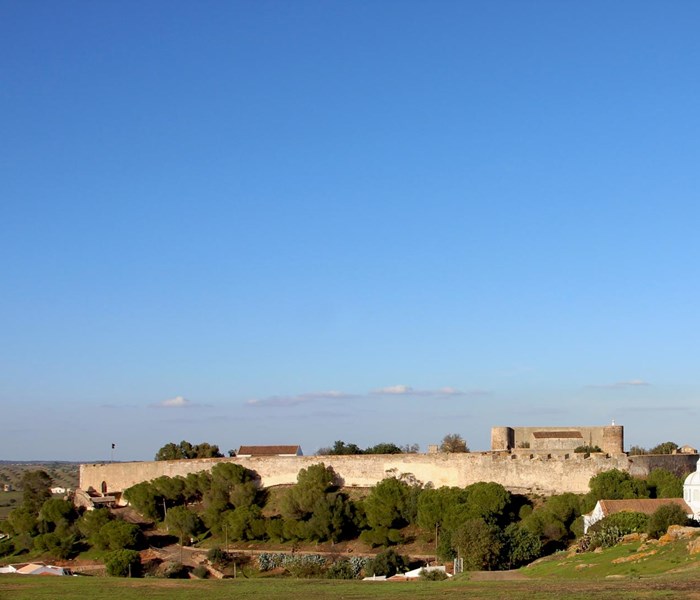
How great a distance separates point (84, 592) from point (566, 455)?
29523 mm

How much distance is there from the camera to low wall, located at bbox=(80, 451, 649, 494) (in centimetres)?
4834

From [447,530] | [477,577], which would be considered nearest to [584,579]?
[477,577]

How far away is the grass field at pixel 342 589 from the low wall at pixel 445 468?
21.4 m

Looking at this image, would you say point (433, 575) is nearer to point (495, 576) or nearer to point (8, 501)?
point (495, 576)

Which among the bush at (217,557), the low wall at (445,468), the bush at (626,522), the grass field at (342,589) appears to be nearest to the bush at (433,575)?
the grass field at (342,589)

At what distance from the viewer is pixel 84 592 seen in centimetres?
2642

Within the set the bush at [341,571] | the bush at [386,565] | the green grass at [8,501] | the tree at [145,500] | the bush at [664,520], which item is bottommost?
the green grass at [8,501]

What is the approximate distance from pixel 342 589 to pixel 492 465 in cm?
2623

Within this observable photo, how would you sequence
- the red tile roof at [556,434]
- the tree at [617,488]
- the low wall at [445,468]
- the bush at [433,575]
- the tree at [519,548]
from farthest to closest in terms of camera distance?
the red tile roof at [556,434] → the low wall at [445,468] → the tree at [617,488] → the tree at [519,548] → the bush at [433,575]

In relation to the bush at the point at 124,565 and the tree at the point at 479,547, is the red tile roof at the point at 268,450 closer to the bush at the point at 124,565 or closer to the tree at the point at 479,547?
the bush at the point at 124,565

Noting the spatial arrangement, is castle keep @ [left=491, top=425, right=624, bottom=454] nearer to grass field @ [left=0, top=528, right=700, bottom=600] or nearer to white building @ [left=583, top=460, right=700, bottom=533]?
white building @ [left=583, top=460, right=700, bottom=533]

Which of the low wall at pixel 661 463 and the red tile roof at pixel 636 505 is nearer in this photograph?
the red tile roof at pixel 636 505

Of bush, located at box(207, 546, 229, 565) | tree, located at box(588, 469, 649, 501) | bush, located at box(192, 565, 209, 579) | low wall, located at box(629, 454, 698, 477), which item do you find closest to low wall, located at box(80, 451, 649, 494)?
low wall, located at box(629, 454, 698, 477)

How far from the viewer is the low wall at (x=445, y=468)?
4834 cm
